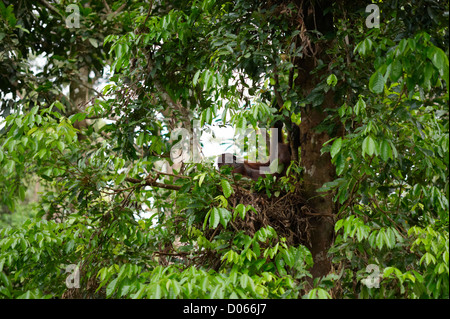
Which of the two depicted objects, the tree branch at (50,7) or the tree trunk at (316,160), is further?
the tree branch at (50,7)

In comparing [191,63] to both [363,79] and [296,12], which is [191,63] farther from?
[363,79]

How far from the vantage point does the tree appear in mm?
1733

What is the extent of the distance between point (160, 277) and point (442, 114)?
1.07 metres

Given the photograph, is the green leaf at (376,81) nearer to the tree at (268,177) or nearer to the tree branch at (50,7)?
the tree at (268,177)

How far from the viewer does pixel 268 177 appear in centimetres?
232

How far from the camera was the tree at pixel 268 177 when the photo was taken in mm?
1733

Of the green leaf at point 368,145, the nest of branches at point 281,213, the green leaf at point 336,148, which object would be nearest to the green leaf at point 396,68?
the green leaf at point 368,145

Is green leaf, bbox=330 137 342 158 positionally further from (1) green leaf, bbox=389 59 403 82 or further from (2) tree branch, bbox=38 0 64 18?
(2) tree branch, bbox=38 0 64 18

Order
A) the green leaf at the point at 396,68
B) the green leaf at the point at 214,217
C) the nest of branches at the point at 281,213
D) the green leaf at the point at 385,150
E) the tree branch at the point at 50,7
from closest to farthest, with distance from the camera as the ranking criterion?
1. the green leaf at the point at 396,68
2. the green leaf at the point at 385,150
3. the green leaf at the point at 214,217
4. the nest of branches at the point at 281,213
5. the tree branch at the point at 50,7

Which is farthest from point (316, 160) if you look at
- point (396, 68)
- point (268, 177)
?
point (396, 68)

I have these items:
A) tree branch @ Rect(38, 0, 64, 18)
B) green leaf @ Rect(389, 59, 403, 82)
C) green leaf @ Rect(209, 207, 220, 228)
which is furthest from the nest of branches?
tree branch @ Rect(38, 0, 64, 18)

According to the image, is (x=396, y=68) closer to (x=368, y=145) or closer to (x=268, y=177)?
(x=368, y=145)

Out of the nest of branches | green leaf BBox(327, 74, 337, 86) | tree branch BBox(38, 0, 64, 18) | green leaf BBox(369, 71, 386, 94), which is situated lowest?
the nest of branches

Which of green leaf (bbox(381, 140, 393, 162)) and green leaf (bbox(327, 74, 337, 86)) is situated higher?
green leaf (bbox(327, 74, 337, 86))
